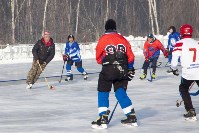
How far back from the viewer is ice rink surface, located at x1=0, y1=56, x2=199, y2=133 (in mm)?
8422

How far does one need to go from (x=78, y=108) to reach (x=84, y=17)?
44.6 metres

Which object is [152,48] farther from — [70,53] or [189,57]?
[189,57]

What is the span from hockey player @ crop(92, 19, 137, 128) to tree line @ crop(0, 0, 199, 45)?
33302 millimetres

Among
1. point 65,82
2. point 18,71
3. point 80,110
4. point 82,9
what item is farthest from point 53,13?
point 80,110

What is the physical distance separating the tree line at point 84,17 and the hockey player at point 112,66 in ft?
109

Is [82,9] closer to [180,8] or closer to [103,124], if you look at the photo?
[180,8]

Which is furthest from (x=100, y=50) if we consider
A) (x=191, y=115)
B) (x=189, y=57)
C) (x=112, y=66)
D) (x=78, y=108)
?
(x=78, y=108)

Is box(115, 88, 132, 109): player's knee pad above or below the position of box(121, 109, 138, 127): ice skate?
above

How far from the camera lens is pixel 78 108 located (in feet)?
35.7

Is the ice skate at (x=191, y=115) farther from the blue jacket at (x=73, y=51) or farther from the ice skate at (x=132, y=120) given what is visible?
the blue jacket at (x=73, y=51)

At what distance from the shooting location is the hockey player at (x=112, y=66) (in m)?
8.26

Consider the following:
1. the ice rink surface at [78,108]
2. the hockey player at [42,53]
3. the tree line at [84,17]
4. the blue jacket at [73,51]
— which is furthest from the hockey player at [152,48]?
the tree line at [84,17]

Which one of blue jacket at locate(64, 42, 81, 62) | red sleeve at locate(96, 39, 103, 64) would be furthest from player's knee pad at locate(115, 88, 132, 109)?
blue jacket at locate(64, 42, 81, 62)

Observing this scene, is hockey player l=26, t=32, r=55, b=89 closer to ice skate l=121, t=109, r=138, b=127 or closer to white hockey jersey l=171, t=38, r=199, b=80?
white hockey jersey l=171, t=38, r=199, b=80
